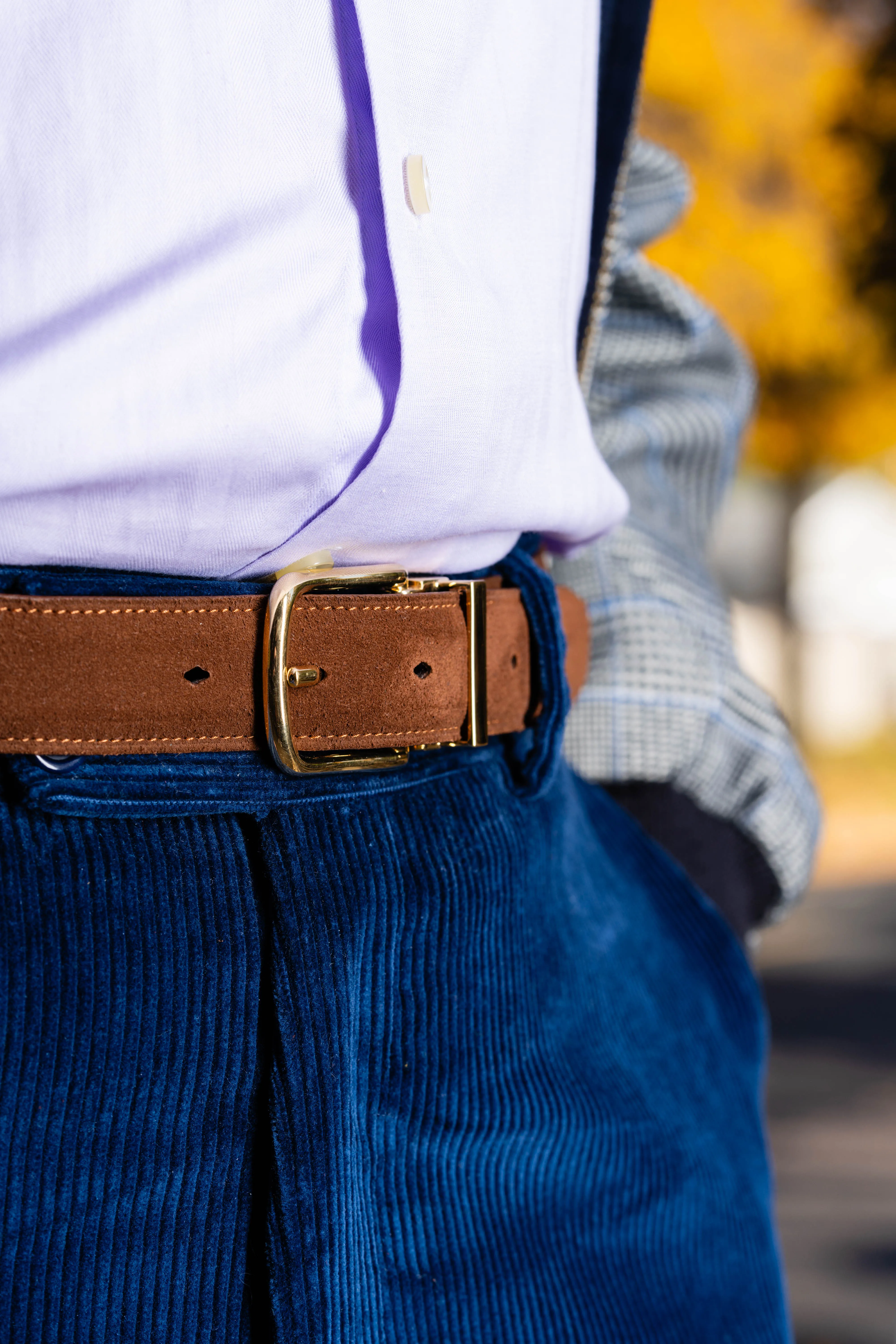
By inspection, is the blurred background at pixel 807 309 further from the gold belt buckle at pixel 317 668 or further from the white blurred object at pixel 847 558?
the gold belt buckle at pixel 317 668

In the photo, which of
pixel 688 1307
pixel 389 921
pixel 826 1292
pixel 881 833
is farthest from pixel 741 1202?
pixel 881 833

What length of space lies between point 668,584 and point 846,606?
7.28m

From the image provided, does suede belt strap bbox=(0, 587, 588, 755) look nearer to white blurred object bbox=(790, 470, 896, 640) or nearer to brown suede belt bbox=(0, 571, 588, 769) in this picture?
brown suede belt bbox=(0, 571, 588, 769)

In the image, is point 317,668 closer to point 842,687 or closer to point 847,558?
point 842,687

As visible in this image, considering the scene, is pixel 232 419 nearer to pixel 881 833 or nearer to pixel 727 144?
pixel 881 833

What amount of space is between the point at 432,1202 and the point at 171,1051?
18 centimetres

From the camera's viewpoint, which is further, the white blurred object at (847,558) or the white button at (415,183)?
the white blurred object at (847,558)

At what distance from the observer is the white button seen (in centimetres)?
58

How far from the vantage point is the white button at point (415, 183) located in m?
0.58

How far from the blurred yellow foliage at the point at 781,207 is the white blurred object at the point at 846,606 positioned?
14.3 inches

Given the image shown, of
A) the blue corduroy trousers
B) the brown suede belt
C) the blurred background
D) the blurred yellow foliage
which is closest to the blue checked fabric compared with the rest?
the blue corduroy trousers

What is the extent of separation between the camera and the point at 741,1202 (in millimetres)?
867

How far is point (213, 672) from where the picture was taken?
0.60 metres

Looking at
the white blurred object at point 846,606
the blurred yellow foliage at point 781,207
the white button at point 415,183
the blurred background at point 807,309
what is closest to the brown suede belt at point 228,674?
the white button at point 415,183
